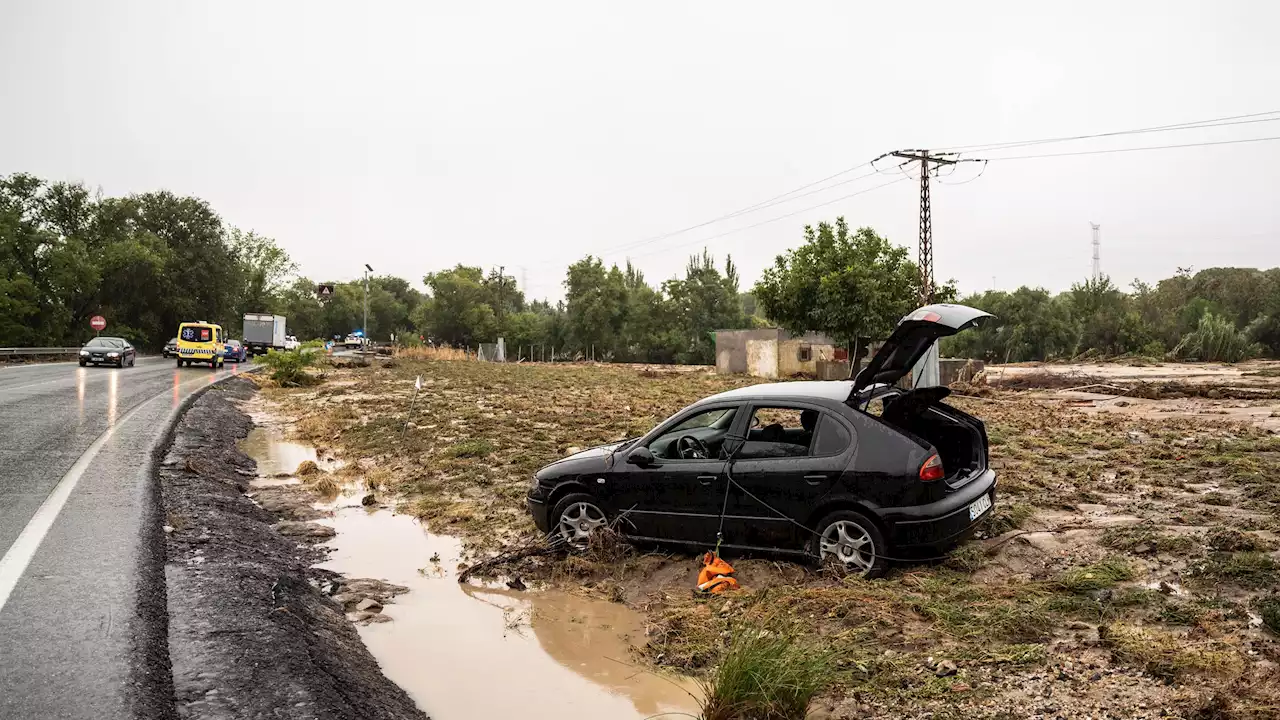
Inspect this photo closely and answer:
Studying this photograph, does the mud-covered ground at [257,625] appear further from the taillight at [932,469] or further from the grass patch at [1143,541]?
the grass patch at [1143,541]

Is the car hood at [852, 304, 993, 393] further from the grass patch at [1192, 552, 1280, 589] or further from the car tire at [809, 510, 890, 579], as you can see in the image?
the grass patch at [1192, 552, 1280, 589]

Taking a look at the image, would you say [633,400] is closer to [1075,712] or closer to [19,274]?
[1075,712]

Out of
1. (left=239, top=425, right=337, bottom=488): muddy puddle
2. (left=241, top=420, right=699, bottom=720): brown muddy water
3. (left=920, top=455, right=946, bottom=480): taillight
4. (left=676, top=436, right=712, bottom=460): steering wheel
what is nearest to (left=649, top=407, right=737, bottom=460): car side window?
(left=676, top=436, right=712, bottom=460): steering wheel

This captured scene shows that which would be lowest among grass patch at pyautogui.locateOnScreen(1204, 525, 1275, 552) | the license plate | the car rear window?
grass patch at pyautogui.locateOnScreen(1204, 525, 1275, 552)

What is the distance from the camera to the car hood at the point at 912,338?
654 centimetres

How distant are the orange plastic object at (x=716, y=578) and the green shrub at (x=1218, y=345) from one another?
4811cm

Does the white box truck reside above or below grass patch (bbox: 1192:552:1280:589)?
above

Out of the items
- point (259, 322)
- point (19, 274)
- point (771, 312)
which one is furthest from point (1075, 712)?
point (259, 322)

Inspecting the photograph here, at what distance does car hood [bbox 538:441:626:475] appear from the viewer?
288 inches

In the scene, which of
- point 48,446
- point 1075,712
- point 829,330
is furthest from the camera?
point 829,330

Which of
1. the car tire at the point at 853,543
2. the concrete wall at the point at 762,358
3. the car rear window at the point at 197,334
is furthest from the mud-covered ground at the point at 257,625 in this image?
the concrete wall at the point at 762,358

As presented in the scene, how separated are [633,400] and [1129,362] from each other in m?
33.9

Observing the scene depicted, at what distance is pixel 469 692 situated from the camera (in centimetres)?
507

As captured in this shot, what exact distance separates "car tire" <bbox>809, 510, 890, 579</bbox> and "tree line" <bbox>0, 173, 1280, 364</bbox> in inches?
1151
